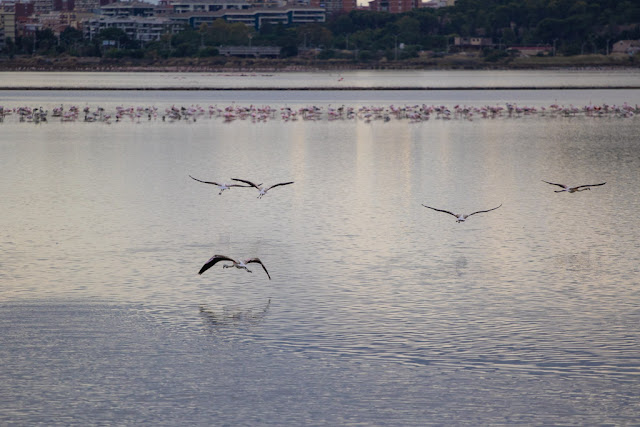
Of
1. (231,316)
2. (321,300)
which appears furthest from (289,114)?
(231,316)

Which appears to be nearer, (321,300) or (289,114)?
(321,300)

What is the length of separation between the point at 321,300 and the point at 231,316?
1534 millimetres

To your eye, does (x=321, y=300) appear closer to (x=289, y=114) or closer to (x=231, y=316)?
(x=231, y=316)

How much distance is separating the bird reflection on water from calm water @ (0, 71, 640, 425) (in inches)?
1.9

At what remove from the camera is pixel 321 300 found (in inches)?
626

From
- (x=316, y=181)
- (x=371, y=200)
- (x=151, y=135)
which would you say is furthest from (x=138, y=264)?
(x=151, y=135)

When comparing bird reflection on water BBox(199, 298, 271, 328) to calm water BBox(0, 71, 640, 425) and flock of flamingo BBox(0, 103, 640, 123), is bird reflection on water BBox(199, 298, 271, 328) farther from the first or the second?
flock of flamingo BBox(0, 103, 640, 123)

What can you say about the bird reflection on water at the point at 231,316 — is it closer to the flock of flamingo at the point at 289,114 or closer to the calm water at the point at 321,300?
the calm water at the point at 321,300

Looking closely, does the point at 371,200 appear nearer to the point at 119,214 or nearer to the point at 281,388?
the point at 119,214

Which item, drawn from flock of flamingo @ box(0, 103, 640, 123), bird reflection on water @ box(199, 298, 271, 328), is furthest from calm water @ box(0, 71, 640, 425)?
flock of flamingo @ box(0, 103, 640, 123)

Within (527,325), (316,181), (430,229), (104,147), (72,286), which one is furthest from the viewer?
(104,147)

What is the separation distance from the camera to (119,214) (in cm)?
2467

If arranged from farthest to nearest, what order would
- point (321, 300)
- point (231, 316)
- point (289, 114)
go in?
point (289, 114)
point (321, 300)
point (231, 316)

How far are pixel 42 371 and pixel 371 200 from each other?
15.6 metres
